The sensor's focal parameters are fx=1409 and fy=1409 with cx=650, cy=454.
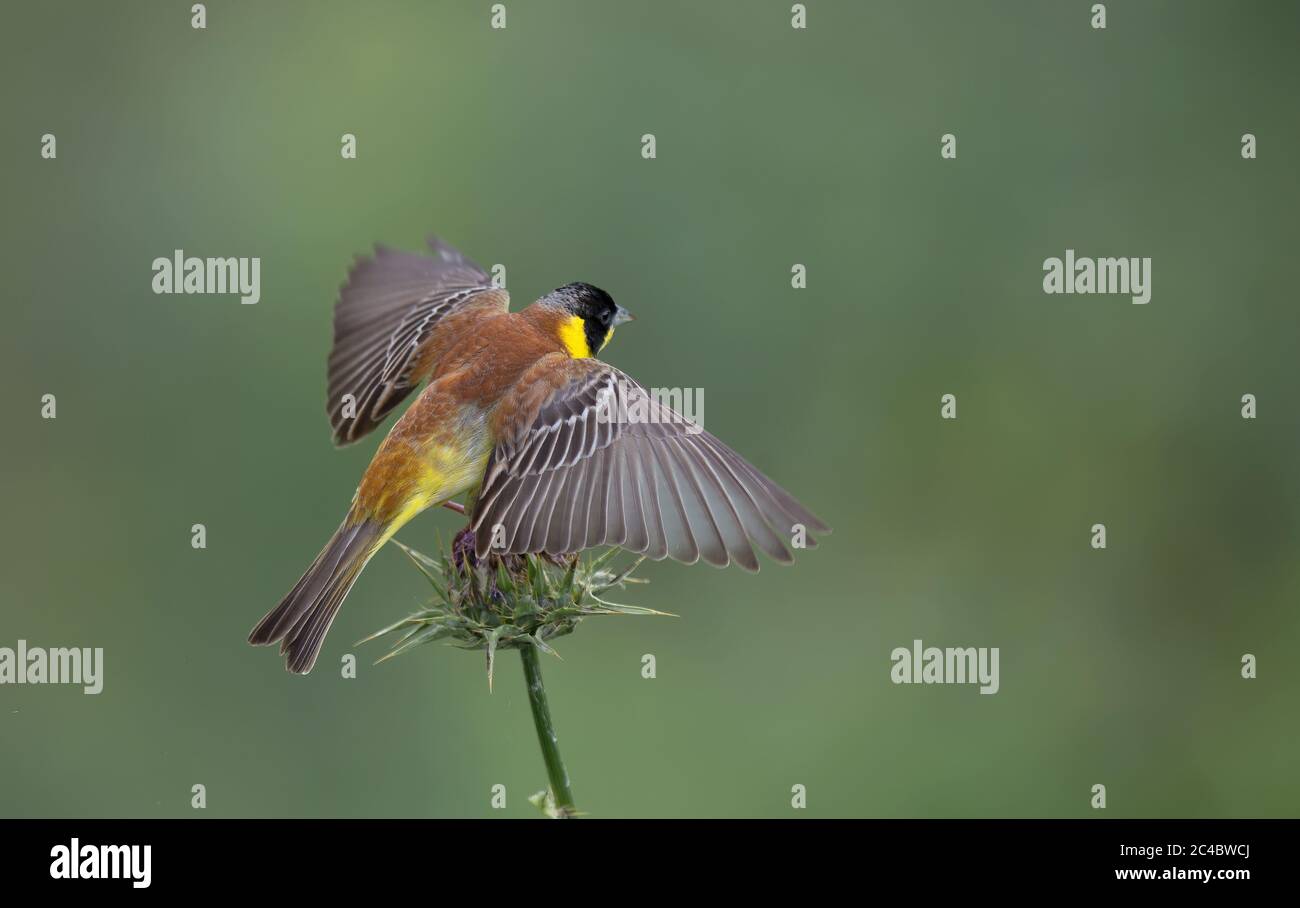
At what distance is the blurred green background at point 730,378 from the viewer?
895 centimetres

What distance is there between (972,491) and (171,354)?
5852 millimetres

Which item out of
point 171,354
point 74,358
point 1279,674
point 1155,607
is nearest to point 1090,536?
point 1155,607

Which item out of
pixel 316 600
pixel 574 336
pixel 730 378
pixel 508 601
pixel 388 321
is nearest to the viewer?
pixel 508 601

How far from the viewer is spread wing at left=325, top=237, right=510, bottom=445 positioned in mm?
7430

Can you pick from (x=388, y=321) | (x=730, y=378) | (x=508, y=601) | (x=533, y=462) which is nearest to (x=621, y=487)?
(x=533, y=462)

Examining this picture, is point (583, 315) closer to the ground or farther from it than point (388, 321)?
closer to the ground

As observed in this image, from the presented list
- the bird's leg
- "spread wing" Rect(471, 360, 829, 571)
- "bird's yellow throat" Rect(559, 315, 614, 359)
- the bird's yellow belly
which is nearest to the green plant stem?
"spread wing" Rect(471, 360, 829, 571)

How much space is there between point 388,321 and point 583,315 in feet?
4.14

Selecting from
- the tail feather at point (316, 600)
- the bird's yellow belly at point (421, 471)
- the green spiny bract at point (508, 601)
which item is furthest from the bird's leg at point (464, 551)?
the tail feather at point (316, 600)

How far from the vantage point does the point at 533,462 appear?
623 cm

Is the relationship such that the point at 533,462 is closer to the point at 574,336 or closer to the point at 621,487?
the point at 621,487

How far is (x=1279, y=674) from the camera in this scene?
971cm

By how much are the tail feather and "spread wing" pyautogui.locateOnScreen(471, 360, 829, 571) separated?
1.77 feet

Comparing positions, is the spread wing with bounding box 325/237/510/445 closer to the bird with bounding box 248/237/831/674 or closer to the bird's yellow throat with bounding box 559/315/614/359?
the bird with bounding box 248/237/831/674
